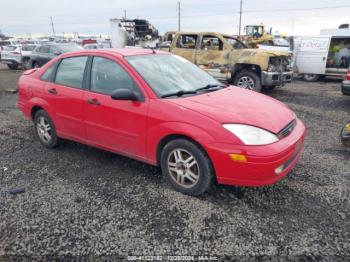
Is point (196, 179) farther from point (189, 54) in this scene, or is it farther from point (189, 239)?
point (189, 54)

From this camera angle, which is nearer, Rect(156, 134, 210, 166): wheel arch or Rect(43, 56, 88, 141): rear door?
Rect(156, 134, 210, 166): wheel arch

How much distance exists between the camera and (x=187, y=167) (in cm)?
327

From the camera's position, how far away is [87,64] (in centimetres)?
407

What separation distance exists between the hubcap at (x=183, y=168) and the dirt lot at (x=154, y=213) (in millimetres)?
186

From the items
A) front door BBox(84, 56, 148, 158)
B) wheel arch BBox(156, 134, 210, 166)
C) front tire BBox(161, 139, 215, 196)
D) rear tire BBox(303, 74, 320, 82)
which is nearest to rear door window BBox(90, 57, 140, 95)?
front door BBox(84, 56, 148, 158)

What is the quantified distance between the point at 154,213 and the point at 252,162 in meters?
1.10

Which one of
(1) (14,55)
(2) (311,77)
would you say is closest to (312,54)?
(2) (311,77)

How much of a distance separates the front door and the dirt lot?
43 centimetres

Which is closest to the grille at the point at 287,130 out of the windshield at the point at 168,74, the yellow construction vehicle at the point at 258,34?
the windshield at the point at 168,74

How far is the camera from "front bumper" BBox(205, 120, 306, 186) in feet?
9.46

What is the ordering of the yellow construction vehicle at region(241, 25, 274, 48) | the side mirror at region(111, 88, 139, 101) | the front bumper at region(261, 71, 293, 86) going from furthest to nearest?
the yellow construction vehicle at region(241, 25, 274, 48) < the front bumper at region(261, 71, 293, 86) < the side mirror at region(111, 88, 139, 101)

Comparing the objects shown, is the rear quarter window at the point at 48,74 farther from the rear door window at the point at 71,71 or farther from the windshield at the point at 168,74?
the windshield at the point at 168,74

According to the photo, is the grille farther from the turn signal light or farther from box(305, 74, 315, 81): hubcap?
box(305, 74, 315, 81): hubcap

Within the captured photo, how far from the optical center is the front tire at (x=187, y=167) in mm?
3123
